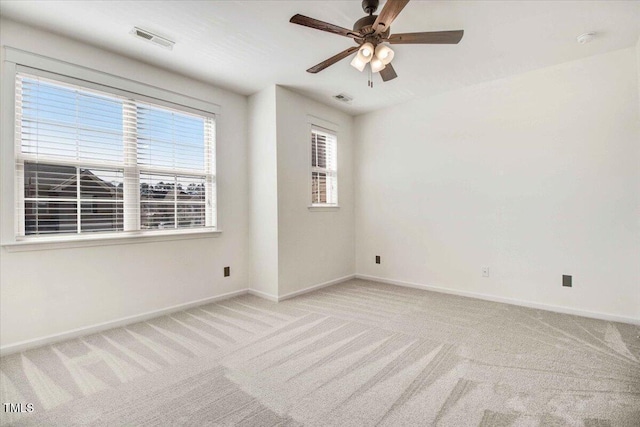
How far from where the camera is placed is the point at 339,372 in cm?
208

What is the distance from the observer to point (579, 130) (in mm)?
3090

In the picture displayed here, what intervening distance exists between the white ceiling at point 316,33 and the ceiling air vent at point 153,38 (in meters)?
0.06

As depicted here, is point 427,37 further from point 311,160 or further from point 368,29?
point 311,160

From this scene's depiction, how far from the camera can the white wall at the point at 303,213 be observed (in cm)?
375

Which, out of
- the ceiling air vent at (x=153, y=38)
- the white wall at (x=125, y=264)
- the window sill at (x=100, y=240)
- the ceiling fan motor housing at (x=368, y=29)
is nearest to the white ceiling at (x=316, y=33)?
the ceiling air vent at (x=153, y=38)

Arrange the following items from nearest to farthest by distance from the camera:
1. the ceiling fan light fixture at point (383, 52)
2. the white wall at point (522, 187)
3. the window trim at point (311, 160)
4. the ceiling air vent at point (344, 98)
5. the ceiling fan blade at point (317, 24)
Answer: the ceiling fan blade at point (317, 24)
the ceiling fan light fixture at point (383, 52)
the white wall at point (522, 187)
the ceiling air vent at point (344, 98)
the window trim at point (311, 160)

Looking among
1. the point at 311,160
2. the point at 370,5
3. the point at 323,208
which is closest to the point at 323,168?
the point at 311,160

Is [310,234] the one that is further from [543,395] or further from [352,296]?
[543,395]

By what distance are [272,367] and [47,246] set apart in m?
2.17

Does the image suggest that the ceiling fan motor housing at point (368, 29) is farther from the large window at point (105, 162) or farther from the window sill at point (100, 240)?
the window sill at point (100, 240)

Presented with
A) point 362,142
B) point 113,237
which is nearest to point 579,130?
point 362,142

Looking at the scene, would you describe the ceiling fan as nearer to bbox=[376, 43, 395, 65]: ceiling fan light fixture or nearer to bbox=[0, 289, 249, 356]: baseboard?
bbox=[376, 43, 395, 65]: ceiling fan light fixture

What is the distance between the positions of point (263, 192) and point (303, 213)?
0.60 m

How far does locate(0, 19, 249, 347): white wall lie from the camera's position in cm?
242
